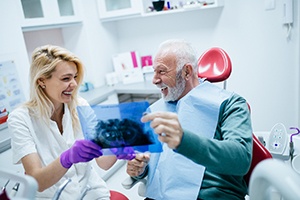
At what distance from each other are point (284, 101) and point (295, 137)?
3.48ft

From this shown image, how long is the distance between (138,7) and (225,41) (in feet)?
3.15

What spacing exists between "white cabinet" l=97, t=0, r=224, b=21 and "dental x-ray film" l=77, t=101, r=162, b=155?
1812 mm

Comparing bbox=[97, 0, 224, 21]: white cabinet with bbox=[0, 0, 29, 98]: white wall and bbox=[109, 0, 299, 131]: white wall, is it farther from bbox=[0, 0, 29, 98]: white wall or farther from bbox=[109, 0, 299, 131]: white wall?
bbox=[0, 0, 29, 98]: white wall

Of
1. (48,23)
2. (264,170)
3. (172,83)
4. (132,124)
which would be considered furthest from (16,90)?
(264,170)

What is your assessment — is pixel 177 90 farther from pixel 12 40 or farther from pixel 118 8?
pixel 118 8

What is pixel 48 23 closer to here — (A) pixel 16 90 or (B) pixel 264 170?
(A) pixel 16 90

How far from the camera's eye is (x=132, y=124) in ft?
3.22

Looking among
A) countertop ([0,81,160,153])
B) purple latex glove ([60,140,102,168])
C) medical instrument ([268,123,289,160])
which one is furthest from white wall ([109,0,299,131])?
purple latex glove ([60,140,102,168])

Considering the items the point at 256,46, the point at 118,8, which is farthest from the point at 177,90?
the point at 118,8

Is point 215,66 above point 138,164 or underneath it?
above

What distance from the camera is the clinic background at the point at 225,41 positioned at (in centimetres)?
227

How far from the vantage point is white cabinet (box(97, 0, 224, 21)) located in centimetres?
256

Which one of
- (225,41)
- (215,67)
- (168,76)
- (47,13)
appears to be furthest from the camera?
(225,41)

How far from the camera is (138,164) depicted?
1.27 m
